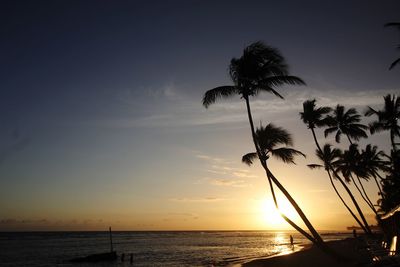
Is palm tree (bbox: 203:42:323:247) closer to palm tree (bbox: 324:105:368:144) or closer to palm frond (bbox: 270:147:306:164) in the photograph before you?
palm frond (bbox: 270:147:306:164)

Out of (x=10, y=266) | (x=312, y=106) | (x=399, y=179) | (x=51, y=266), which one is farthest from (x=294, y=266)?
(x=10, y=266)

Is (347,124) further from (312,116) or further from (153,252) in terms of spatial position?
(153,252)

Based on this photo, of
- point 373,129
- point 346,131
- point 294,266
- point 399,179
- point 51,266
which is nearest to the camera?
point 294,266

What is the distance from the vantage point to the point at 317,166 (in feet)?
120

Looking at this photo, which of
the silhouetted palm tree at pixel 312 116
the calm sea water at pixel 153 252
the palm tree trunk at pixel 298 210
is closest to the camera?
the palm tree trunk at pixel 298 210

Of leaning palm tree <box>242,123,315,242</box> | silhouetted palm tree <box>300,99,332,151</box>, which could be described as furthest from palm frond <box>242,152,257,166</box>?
silhouetted palm tree <box>300,99,332,151</box>

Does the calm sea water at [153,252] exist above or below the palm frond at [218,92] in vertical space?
below

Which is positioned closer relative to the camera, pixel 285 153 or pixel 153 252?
pixel 285 153

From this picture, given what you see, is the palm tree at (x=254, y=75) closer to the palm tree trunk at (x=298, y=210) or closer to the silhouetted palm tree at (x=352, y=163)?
the palm tree trunk at (x=298, y=210)

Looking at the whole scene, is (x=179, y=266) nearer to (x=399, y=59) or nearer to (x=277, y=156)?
(x=277, y=156)

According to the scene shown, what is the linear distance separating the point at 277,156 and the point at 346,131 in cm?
2015

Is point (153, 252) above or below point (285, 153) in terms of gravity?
below

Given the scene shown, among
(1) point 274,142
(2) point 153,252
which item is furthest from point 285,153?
(2) point 153,252

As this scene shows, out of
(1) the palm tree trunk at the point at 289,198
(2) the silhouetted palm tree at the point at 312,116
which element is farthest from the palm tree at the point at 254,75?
(2) the silhouetted palm tree at the point at 312,116
